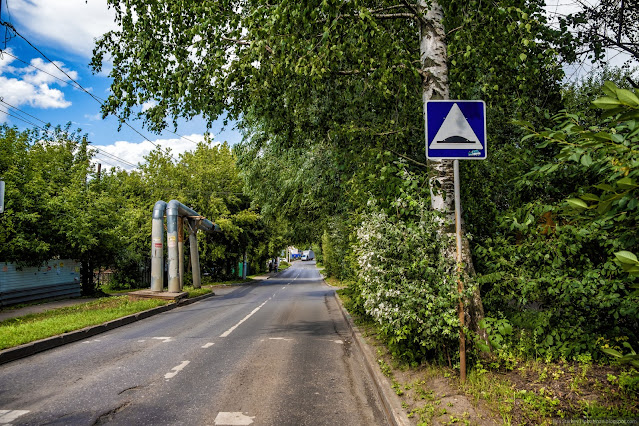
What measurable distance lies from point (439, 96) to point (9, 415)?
650cm

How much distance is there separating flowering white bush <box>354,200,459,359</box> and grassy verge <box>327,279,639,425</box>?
0.55 meters

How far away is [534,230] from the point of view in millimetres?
4941

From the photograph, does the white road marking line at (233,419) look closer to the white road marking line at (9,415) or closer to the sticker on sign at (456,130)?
the white road marking line at (9,415)

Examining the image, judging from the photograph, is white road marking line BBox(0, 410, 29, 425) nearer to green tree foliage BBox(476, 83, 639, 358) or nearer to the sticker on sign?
the sticker on sign

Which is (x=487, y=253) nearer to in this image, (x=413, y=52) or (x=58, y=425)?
(x=413, y=52)

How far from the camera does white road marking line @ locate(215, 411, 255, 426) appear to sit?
4.28 m

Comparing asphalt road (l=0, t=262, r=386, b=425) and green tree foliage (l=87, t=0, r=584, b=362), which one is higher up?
Result: green tree foliage (l=87, t=0, r=584, b=362)

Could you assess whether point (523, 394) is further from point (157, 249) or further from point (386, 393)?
point (157, 249)

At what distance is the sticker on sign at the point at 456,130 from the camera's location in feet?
16.0

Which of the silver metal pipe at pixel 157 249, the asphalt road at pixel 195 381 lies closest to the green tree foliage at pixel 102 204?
the silver metal pipe at pixel 157 249

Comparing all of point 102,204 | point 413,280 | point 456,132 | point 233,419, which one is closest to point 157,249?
point 102,204

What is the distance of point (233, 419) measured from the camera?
14.4 feet

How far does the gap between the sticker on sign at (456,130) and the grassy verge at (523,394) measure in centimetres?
251

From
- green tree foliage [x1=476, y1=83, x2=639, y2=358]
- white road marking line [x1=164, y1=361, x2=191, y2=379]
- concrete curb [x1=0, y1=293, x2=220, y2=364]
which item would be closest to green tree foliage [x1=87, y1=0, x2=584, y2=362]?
green tree foliage [x1=476, y1=83, x2=639, y2=358]
